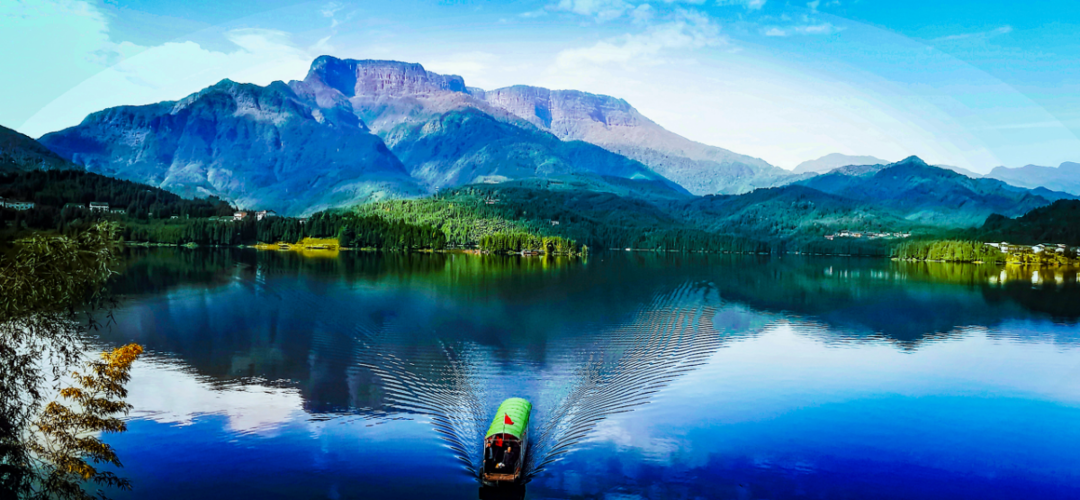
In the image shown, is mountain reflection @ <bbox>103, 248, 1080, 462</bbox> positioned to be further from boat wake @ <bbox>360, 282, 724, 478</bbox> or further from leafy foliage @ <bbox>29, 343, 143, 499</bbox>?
leafy foliage @ <bbox>29, 343, 143, 499</bbox>

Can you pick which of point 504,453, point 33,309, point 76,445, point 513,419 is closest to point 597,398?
point 513,419

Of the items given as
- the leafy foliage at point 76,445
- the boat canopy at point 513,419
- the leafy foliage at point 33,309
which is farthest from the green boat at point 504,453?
the leafy foliage at point 33,309

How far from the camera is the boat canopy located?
25.9 metres

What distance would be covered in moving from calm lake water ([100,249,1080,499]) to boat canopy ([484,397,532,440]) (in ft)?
5.92

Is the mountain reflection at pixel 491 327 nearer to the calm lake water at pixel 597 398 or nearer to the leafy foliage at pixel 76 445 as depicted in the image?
the calm lake water at pixel 597 398

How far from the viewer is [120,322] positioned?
5544cm

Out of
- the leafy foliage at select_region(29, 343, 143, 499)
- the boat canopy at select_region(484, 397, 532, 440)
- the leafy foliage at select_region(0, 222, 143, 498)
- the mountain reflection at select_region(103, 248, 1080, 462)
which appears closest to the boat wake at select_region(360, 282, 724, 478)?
the mountain reflection at select_region(103, 248, 1080, 462)

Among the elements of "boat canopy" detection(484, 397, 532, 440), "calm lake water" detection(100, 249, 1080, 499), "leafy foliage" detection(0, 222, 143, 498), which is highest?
"leafy foliage" detection(0, 222, 143, 498)

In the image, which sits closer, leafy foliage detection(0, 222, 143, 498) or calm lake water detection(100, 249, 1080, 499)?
leafy foliage detection(0, 222, 143, 498)

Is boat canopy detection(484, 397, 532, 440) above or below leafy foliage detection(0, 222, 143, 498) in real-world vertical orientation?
below

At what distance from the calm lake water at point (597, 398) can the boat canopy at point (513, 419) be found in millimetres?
1806

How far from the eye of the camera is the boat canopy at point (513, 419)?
25.9 m

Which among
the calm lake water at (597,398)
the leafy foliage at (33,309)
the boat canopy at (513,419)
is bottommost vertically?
the calm lake water at (597,398)

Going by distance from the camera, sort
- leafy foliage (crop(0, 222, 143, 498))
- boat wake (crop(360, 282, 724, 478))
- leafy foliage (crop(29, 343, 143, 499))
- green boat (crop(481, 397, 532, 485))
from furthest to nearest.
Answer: boat wake (crop(360, 282, 724, 478)), green boat (crop(481, 397, 532, 485)), leafy foliage (crop(29, 343, 143, 499)), leafy foliage (crop(0, 222, 143, 498))
